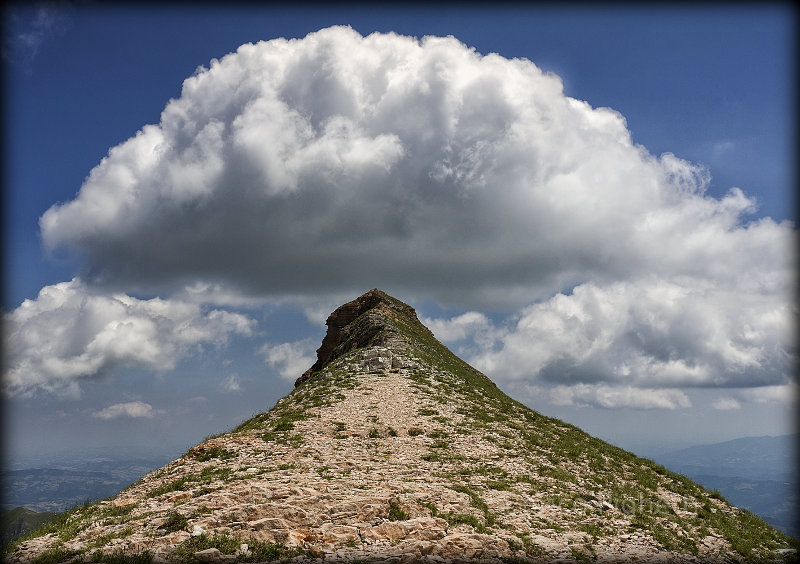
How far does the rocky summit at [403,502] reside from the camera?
14570 millimetres

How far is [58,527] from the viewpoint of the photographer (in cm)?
1761

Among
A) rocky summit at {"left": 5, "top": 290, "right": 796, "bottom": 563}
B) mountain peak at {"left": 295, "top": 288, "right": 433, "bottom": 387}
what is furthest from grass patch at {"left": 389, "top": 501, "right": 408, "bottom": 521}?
mountain peak at {"left": 295, "top": 288, "right": 433, "bottom": 387}

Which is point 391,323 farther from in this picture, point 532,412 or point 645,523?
point 645,523

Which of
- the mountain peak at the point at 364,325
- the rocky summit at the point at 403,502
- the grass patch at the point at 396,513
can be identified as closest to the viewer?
the rocky summit at the point at 403,502

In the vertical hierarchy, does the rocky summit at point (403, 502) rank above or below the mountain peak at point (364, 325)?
below

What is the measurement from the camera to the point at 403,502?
17.4 m

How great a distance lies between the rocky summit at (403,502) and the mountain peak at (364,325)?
25075 millimetres

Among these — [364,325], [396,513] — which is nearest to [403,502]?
[396,513]

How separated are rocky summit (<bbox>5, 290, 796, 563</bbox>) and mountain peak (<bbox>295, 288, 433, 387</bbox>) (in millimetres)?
25075

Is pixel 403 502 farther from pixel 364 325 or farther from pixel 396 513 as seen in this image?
pixel 364 325

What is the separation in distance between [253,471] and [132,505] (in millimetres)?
4914

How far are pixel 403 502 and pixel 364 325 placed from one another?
2024 inches

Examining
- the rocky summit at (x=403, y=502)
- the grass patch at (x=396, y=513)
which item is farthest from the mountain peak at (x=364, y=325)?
the grass patch at (x=396, y=513)

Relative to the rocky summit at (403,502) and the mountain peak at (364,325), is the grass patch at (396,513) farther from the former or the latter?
the mountain peak at (364,325)
